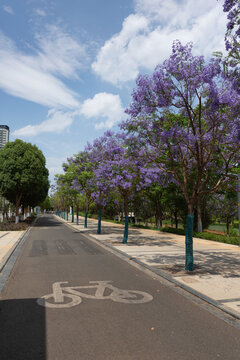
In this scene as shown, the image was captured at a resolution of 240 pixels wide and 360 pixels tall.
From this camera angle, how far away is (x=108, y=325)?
5281 mm

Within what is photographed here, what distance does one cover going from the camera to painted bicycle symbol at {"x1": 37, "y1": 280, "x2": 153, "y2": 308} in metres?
6.55

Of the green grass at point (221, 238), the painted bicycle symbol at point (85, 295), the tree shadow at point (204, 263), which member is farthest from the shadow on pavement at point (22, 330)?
the green grass at point (221, 238)

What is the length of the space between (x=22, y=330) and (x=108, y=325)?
1535 millimetres

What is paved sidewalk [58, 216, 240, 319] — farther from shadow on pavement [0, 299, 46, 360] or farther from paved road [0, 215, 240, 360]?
shadow on pavement [0, 299, 46, 360]

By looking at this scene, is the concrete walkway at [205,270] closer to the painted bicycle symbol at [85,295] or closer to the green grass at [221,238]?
the painted bicycle symbol at [85,295]

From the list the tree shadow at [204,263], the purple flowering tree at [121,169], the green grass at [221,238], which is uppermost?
the purple flowering tree at [121,169]

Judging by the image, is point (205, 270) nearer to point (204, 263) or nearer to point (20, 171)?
point (204, 263)

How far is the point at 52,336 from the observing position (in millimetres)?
4797

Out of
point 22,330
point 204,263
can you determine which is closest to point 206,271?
point 204,263

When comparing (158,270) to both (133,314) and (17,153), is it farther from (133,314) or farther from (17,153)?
(17,153)

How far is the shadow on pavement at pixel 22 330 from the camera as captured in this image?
4.23 metres

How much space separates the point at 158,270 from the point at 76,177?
62.6 feet

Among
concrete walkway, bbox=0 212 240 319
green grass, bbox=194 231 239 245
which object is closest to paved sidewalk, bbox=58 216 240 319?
concrete walkway, bbox=0 212 240 319

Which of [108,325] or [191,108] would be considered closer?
[108,325]
